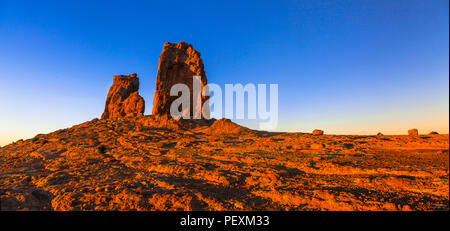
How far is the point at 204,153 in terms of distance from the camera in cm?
1449

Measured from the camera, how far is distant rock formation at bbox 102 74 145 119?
142 ft

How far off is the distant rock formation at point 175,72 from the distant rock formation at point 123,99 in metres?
11.0

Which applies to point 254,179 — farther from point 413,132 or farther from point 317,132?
point 413,132

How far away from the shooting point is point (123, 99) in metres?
46.4

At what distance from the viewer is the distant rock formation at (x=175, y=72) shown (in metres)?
34.9

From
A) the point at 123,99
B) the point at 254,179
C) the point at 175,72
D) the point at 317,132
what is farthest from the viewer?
the point at 123,99

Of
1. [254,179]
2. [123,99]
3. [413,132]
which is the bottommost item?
[254,179]

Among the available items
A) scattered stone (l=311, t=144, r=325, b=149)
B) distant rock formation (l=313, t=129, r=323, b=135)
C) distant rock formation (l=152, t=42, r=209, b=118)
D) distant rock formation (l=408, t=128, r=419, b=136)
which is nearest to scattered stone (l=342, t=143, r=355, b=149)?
scattered stone (l=311, t=144, r=325, b=149)

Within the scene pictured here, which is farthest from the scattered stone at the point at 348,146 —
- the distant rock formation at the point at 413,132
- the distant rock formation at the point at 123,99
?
the distant rock formation at the point at 123,99

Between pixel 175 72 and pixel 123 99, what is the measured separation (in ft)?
64.6

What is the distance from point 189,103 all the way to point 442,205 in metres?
34.6

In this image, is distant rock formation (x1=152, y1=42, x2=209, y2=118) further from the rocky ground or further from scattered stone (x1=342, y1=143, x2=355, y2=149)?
scattered stone (x1=342, y1=143, x2=355, y2=149)

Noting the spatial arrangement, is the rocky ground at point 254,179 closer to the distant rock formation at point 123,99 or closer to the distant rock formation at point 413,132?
the distant rock formation at point 413,132

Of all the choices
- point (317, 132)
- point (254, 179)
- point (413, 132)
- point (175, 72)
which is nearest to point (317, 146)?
point (317, 132)
